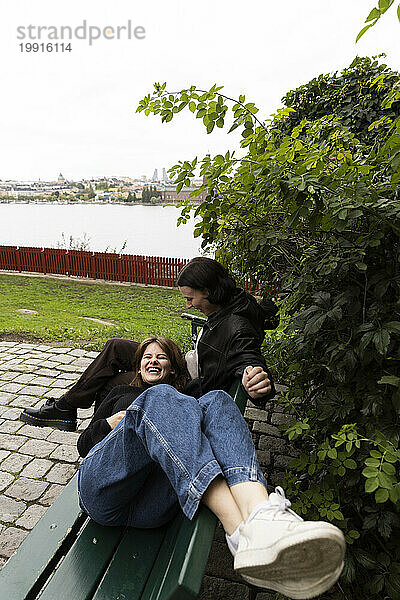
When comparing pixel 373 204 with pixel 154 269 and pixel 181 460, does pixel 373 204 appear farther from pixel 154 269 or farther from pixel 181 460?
pixel 154 269

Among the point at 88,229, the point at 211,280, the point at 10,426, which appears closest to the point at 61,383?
the point at 10,426

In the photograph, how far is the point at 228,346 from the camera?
102 inches

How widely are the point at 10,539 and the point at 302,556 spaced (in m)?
2.25

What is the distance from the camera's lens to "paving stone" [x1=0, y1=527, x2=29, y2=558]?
2.48m

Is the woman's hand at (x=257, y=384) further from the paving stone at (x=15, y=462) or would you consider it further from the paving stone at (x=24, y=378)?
the paving stone at (x=24, y=378)

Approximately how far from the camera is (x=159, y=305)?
41.0 feet

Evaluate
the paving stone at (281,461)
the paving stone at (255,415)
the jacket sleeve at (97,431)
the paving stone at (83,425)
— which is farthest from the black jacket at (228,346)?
the paving stone at (83,425)

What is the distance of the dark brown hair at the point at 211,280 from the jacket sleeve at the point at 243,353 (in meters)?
0.34

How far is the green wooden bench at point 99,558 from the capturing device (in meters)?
1.24

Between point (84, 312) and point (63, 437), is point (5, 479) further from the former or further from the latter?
point (84, 312)

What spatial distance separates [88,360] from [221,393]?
4.31m

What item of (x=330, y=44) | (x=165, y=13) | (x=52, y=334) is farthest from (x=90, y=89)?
(x=330, y=44)

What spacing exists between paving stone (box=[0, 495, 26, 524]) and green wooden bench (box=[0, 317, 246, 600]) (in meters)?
1.12

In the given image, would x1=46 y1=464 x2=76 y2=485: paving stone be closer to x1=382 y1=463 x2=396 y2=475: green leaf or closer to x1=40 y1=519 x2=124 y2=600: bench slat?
x1=40 y1=519 x2=124 y2=600: bench slat
